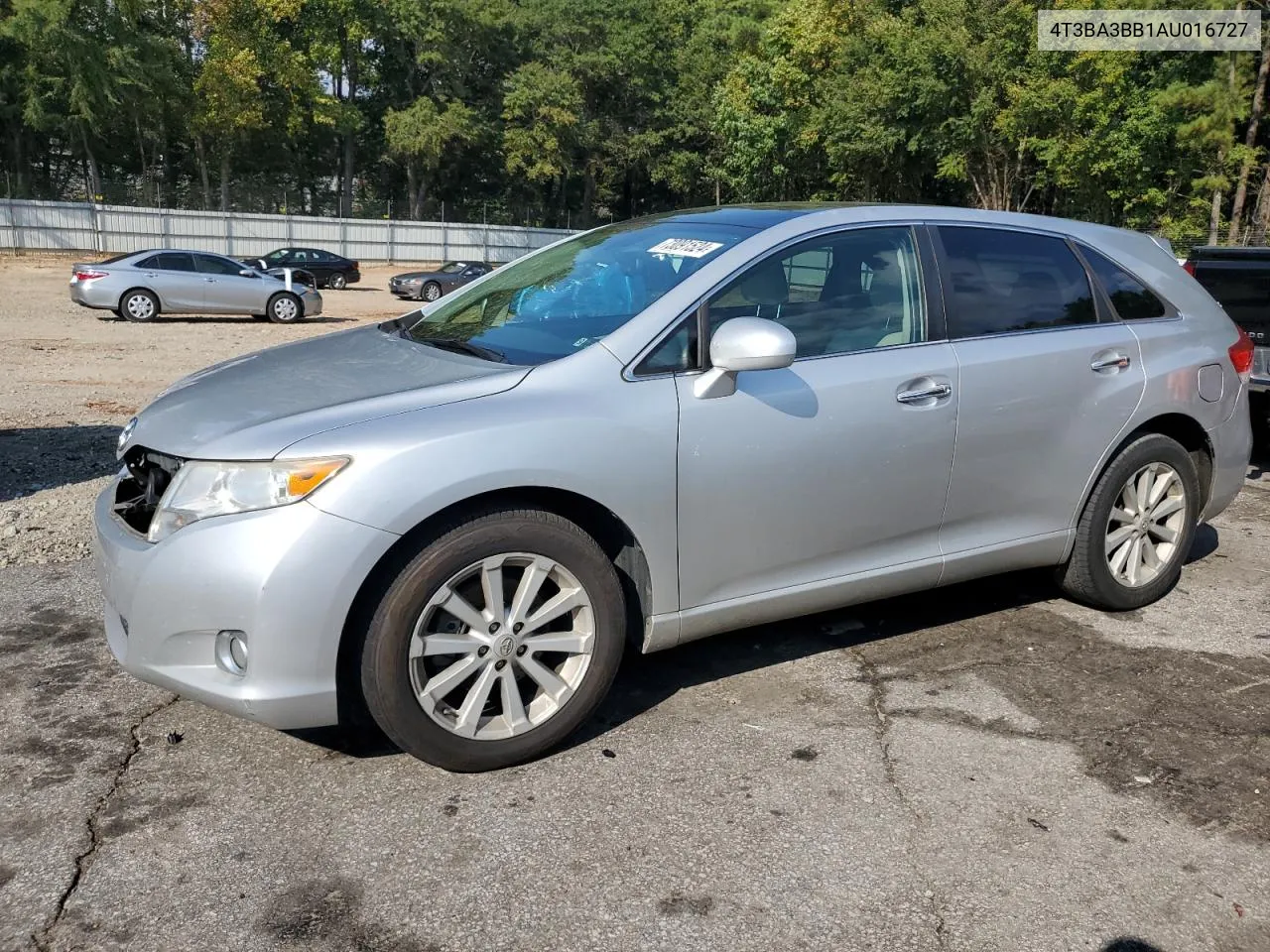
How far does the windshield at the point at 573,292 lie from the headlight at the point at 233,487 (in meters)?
0.83

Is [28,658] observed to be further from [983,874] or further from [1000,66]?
[1000,66]

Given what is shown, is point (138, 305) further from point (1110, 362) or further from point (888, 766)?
point (888, 766)

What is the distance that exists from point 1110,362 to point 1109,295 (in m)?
0.35

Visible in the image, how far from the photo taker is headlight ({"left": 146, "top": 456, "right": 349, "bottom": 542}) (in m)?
3.05

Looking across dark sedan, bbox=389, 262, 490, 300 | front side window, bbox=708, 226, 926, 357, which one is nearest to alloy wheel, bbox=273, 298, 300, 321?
dark sedan, bbox=389, 262, 490, 300

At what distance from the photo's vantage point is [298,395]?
3445 mm

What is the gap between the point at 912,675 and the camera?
13.9 feet

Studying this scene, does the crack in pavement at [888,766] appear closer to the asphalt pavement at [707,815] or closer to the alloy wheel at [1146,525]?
the asphalt pavement at [707,815]

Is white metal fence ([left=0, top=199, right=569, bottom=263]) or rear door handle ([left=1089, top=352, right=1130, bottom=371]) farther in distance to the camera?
white metal fence ([left=0, top=199, right=569, bottom=263])

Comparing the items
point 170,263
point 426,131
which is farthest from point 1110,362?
point 426,131

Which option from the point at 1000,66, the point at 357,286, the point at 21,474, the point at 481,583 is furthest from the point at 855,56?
the point at 481,583

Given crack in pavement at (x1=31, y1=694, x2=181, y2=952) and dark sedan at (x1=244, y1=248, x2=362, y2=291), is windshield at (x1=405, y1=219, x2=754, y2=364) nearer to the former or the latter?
crack in pavement at (x1=31, y1=694, x2=181, y2=952)

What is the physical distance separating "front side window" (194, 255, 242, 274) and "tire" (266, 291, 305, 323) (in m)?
0.92

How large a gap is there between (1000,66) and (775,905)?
39.5 metres
